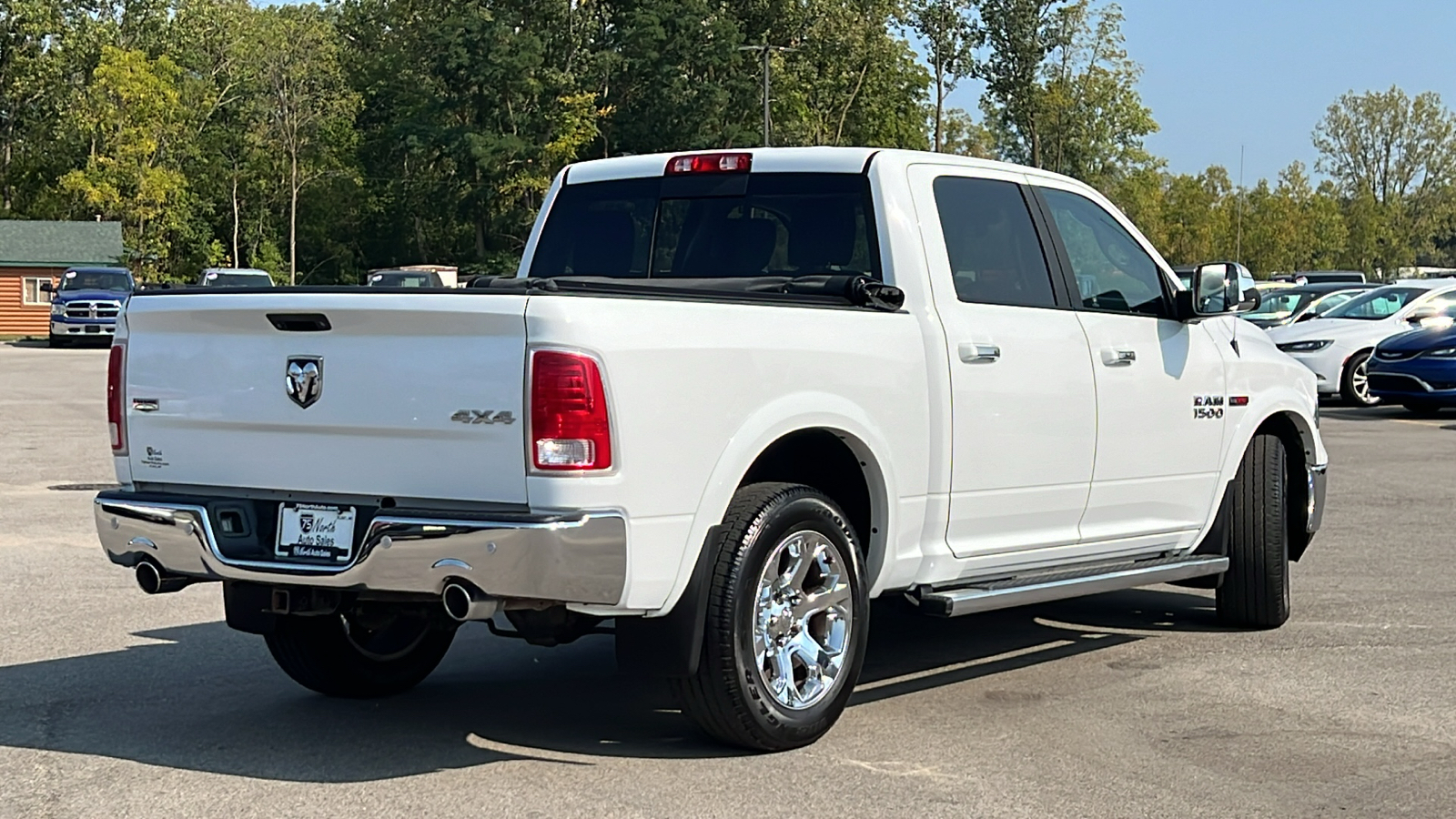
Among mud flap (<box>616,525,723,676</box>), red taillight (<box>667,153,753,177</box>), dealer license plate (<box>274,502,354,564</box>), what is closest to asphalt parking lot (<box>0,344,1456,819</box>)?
mud flap (<box>616,525,723,676</box>)

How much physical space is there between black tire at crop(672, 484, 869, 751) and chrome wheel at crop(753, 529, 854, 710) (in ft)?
0.07

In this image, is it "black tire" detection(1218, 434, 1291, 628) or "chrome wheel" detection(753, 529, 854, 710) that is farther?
"black tire" detection(1218, 434, 1291, 628)

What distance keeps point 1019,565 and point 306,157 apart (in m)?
83.3

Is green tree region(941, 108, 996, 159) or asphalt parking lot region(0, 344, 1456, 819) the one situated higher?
A: green tree region(941, 108, 996, 159)

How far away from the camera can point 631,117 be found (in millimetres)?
81125

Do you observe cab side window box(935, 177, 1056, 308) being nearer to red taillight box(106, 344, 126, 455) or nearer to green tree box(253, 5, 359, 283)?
red taillight box(106, 344, 126, 455)

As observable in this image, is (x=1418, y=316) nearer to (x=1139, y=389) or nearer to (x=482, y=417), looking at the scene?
(x=1139, y=389)

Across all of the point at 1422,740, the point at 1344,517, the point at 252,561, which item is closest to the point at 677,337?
the point at 252,561

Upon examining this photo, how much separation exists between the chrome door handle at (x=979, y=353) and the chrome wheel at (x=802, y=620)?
987 mm

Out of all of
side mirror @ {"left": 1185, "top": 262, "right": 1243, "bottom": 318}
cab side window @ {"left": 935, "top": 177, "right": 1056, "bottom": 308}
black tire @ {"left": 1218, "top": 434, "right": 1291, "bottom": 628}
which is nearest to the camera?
cab side window @ {"left": 935, "top": 177, "right": 1056, "bottom": 308}

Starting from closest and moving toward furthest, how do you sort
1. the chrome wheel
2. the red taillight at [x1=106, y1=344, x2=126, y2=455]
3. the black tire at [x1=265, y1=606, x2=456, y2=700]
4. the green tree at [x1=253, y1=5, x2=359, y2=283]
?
1. the chrome wheel
2. the red taillight at [x1=106, y1=344, x2=126, y2=455]
3. the black tire at [x1=265, y1=606, x2=456, y2=700]
4. the green tree at [x1=253, y1=5, x2=359, y2=283]

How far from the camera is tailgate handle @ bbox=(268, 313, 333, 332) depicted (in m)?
5.59

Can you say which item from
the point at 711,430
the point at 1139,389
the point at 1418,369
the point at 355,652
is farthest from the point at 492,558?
the point at 1418,369

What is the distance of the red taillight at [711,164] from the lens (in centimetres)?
716
